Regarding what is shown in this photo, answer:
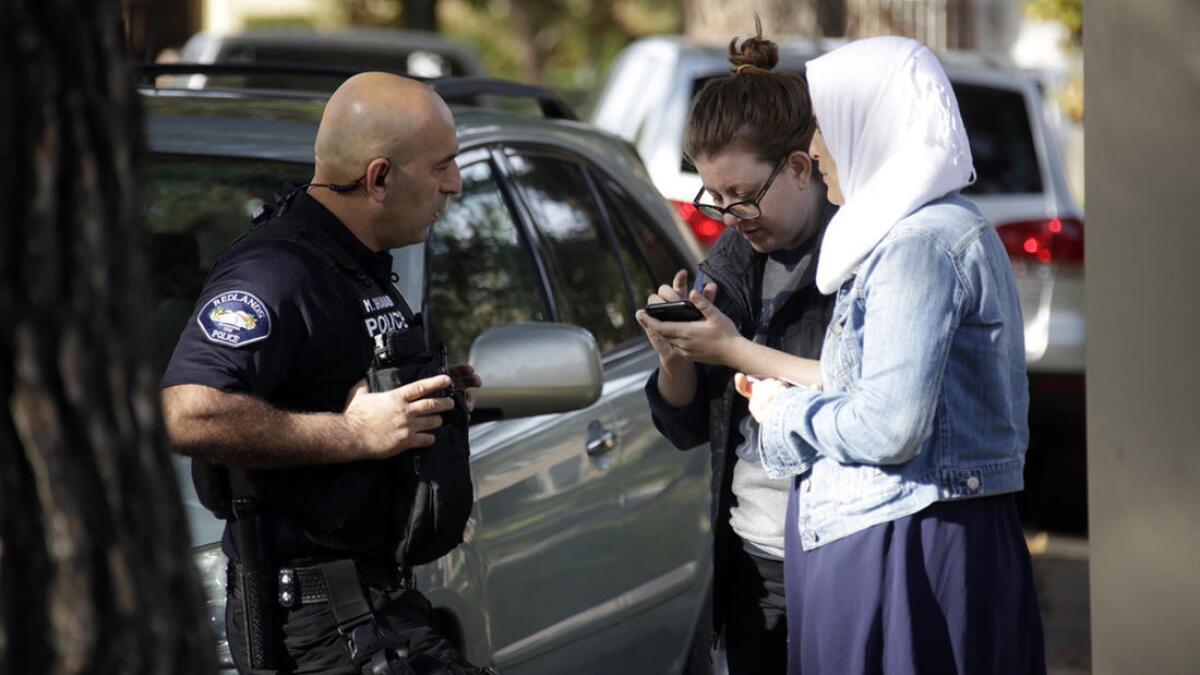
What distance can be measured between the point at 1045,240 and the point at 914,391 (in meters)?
6.30

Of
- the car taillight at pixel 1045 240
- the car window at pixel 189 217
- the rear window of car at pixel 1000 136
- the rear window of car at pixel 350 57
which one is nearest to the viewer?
the car window at pixel 189 217

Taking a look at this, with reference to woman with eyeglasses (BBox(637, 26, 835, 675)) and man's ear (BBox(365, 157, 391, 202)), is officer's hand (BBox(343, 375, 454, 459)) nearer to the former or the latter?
man's ear (BBox(365, 157, 391, 202))

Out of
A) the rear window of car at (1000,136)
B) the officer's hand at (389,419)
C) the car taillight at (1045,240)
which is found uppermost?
the officer's hand at (389,419)

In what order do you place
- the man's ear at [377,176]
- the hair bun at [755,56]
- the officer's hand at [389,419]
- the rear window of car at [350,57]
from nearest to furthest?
the officer's hand at [389,419]
the man's ear at [377,176]
the hair bun at [755,56]
the rear window of car at [350,57]

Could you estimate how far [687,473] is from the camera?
4.84m

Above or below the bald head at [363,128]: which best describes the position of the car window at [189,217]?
below

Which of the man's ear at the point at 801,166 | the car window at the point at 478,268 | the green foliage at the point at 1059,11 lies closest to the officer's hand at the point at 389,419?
the man's ear at the point at 801,166

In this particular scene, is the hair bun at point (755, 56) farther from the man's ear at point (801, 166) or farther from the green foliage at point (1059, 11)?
the green foliage at point (1059, 11)

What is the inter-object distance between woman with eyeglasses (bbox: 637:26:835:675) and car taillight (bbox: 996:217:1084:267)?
17.8ft

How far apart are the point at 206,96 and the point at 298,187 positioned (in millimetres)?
1406

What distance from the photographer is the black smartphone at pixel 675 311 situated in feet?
11.2

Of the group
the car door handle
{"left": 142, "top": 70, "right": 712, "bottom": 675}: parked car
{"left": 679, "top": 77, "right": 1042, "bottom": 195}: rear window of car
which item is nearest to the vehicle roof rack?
{"left": 142, "top": 70, "right": 712, "bottom": 675}: parked car

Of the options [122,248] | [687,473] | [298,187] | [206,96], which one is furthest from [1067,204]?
[122,248]

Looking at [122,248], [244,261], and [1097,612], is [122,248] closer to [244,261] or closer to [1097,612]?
[244,261]
